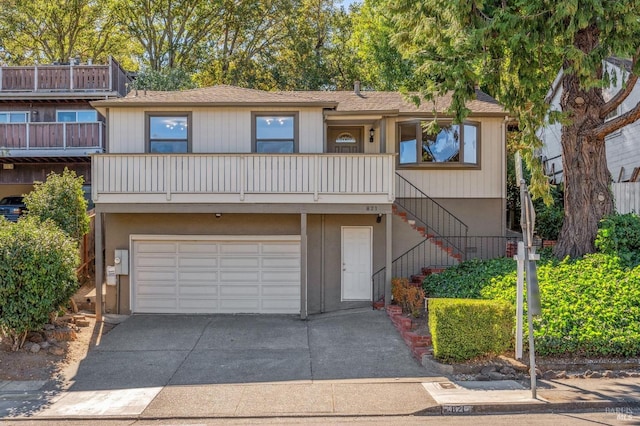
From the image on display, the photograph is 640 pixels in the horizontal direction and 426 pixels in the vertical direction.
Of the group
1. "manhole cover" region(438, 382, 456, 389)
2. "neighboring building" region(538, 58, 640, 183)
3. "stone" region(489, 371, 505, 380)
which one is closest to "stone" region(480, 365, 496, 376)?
"stone" region(489, 371, 505, 380)

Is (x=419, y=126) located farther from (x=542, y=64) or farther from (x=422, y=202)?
(x=542, y=64)

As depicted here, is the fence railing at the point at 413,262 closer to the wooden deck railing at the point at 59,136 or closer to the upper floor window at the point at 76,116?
the wooden deck railing at the point at 59,136

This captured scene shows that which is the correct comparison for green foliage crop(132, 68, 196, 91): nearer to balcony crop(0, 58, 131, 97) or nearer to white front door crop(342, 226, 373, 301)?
balcony crop(0, 58, 131, 97)

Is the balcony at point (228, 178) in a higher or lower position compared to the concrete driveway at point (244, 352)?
higher

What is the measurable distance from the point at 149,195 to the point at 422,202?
7428 mm

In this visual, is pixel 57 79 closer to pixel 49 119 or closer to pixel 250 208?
pixel 49 119

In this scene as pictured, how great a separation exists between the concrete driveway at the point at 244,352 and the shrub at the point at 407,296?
1.88 feet

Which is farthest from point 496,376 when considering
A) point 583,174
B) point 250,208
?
point 250,208

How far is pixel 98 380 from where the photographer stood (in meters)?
7.78

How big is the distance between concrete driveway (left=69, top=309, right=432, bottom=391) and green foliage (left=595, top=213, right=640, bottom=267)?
4.96 m

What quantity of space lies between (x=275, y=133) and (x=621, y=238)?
27.5 ft

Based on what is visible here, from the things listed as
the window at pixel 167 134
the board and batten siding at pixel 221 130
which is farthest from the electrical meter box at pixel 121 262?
the window at pixel 167 134

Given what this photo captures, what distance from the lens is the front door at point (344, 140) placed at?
13961 mm

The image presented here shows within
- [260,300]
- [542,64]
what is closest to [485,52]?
[542,64]
